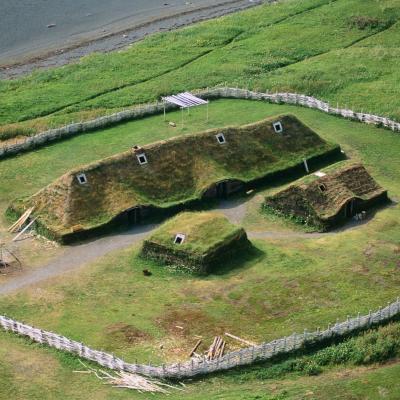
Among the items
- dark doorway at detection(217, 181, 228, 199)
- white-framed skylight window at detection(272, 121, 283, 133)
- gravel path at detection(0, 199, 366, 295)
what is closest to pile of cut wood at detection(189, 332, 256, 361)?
gravel path at detection(0, 199, 366, 295)

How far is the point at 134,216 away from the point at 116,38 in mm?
57762

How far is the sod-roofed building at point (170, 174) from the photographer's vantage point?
72.6 meters

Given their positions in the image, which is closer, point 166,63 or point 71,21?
point 166,63

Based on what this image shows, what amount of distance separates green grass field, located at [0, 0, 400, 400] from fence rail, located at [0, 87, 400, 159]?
3.22ft

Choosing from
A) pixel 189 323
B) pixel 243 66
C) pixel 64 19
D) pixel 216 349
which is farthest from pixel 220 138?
pixel 64 19

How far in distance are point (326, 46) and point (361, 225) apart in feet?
154

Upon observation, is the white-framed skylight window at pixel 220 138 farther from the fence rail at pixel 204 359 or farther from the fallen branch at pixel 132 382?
the fallen branch at pixel 132 382

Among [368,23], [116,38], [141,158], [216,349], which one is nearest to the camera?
[216,349]

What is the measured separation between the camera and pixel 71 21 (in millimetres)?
132750

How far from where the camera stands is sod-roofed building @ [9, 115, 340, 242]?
72562 millimetres

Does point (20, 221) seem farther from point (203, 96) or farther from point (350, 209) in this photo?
point (203, 96)

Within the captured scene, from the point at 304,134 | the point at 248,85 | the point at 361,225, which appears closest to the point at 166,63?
the point at 248,85

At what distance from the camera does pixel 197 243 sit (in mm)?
Answer: 66438

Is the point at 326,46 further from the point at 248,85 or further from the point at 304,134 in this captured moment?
the point at 304,134
